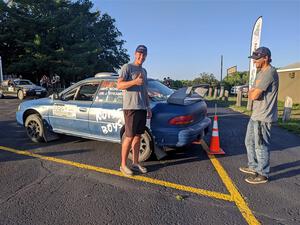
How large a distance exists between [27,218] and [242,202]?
2489 mm

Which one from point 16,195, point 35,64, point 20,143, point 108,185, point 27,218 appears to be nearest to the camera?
point 27,218

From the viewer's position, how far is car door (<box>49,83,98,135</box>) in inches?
195

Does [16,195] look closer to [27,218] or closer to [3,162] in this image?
[27,218]

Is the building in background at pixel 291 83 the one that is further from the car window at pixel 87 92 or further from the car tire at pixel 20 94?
the car tire at pixel 20 94

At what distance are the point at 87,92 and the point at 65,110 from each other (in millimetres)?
614

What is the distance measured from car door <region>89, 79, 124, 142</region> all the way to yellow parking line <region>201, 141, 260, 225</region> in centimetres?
181

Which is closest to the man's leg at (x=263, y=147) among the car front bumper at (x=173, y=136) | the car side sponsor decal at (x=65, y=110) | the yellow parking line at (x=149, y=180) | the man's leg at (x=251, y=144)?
the man's leg at (x=251, y=144)

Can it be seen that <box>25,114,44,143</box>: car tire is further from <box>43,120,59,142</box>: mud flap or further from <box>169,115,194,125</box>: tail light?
<box>169,115,194,125</box>: tail light

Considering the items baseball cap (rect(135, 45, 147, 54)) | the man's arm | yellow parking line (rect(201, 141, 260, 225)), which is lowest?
yellow parking line (rect(201, 141, 260, 225))

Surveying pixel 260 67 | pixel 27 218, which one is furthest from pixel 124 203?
A: pixel 260 67

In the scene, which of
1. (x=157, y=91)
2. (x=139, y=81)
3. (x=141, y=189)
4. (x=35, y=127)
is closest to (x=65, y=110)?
(x=35, y=127)

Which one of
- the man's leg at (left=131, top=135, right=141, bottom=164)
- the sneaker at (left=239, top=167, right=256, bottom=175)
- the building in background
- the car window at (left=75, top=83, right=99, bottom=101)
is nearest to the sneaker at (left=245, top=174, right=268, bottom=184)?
the sneaker at (left=239, top=167, right=256, bottom=175)

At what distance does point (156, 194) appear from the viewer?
3.31m

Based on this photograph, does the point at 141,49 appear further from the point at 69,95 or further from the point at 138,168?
the point at 69,95
